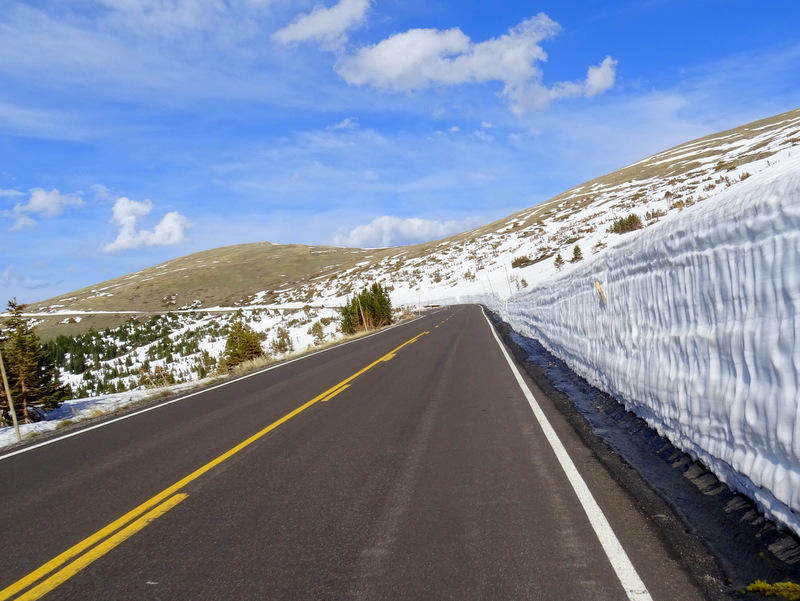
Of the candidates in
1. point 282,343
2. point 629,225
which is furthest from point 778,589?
point 629,225

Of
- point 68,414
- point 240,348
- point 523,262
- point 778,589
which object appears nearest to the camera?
point 778,589

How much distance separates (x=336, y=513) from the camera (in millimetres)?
4602

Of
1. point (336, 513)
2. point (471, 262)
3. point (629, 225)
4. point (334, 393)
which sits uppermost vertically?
point (471, 262)

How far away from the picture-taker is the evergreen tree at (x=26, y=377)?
17.0 metres

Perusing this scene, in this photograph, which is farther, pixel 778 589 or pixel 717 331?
pixel 717 331

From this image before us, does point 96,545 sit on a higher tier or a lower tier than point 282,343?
lower

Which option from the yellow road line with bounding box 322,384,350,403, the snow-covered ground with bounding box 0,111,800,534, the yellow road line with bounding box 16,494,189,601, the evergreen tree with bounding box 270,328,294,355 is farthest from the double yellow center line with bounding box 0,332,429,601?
the evergreen tree with bounding box 270,328,294,355

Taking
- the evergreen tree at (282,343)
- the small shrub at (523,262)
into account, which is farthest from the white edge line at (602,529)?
the small shrub at (523,262)

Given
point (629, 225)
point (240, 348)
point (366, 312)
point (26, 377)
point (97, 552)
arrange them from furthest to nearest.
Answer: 1. point (366, 312)
2. point (629, 225)
3. point (240, 348)
4. point (26, 377)
5. point (97, 552)

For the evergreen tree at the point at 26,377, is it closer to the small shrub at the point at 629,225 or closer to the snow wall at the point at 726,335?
the snow wall at the point at 726,335

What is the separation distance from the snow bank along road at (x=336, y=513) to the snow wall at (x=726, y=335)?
0.84 m

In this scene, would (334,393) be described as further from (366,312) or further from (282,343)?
(366,312)

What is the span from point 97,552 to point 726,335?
15.9 ft

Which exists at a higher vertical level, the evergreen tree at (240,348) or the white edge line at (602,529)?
the evergreen tree at (240,348)
